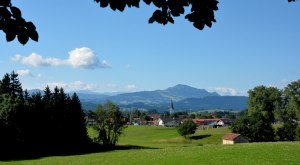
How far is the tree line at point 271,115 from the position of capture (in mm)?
97500

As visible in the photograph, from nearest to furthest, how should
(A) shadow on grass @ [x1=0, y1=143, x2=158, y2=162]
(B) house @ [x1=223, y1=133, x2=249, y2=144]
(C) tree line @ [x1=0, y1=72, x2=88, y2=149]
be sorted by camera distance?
1. (A) shadow on grass @ [x1=0, y1=143, x2=158, y2=162]
2. (C) tree line @ [x1=0, y1=72, x2=88, y2=149]
3. (B) house @ [x1=223, y1=133, x2=249, y2=144]

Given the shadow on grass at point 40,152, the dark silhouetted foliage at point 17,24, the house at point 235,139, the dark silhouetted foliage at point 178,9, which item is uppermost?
the dark silhouetted foliage at point 178,9

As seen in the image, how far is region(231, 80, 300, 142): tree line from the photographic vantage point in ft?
320

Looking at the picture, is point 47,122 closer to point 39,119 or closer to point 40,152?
point 39,119

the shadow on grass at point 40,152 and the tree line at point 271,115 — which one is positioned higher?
the tree line at point 271,115

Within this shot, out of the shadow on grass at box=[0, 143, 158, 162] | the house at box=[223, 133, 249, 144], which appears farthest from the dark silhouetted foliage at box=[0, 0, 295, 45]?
the house at box=[223, 133, 249, 144]

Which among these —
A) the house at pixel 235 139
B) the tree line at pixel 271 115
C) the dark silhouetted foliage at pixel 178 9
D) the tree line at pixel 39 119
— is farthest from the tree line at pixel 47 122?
the dark silhouetted foliage at pixel 178 9

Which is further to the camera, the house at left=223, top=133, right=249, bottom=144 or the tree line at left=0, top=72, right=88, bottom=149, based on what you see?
the house at left=223, top=133, right=249, bottom=144

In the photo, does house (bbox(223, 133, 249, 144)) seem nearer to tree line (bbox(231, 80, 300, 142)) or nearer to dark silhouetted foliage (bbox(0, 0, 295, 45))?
tree line (bbox(231, 80, 300, 142))

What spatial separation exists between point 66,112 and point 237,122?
40429 millimetres

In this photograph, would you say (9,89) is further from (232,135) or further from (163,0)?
(163,0)

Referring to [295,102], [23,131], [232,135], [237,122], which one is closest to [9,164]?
[23,131]

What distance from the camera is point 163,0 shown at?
6.71 meters

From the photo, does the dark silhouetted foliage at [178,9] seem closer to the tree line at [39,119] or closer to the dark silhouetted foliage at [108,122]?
the tree line at [39,119]
